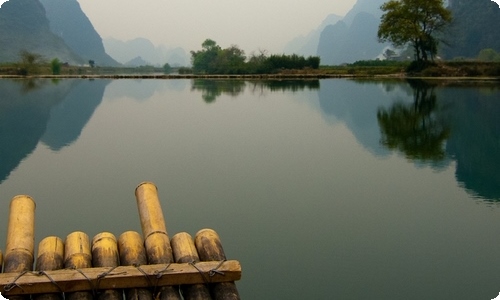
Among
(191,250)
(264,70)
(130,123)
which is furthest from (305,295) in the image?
(264,70)

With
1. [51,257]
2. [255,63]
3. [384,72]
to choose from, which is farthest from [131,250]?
[255,63]

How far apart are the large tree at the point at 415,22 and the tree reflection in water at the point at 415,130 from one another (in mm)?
22486

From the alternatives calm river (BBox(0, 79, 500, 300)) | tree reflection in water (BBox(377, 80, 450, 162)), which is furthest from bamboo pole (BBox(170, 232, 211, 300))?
tree reflection in water (BBox(377, 80, 450, 162))

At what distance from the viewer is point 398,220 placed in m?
6.75

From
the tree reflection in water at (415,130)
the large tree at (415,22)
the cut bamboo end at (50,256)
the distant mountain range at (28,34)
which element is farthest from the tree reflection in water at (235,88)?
the distant mountain range at (28,34)

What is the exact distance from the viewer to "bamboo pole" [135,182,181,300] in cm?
386

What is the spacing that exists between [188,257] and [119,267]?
0.51 meters

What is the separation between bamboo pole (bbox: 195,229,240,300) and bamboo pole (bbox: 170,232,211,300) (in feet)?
0.18

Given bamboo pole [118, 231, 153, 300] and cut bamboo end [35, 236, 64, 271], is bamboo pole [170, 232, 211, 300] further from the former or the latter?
cut bamboo end [35, 236, 64, 271]

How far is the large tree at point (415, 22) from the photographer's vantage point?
138 ft

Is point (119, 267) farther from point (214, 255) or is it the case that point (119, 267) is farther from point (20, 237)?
point (20, 237)

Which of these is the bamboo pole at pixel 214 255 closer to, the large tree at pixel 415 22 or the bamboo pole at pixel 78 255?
the bamboo pole at pixel 78 255

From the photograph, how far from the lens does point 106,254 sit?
4152mm

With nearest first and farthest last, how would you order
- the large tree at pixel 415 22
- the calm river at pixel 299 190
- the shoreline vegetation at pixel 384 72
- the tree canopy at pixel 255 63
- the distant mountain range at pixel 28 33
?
the calm river at pixel 299 190
the shoreline vegetation at pixel 384 72
the large tree at pixel 415 22
the tree canopy at pixel 255 63
the distant mountain range at pixel 28 33
